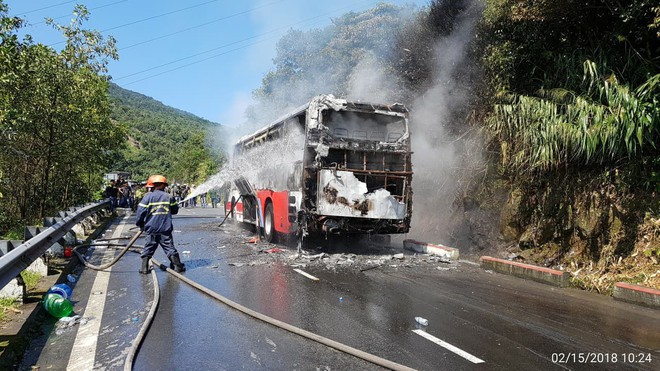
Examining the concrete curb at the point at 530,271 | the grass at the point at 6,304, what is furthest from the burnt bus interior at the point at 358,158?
the grass at the point at 6,304

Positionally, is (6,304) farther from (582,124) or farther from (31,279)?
(582,124)

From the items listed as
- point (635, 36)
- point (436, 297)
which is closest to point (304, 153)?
point (436, 297)

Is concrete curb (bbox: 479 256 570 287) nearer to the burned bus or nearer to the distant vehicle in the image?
the burned bus

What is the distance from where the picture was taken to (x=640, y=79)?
8.54 metres

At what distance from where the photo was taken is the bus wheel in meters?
12.1

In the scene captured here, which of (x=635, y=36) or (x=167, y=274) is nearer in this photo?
(x=167, y=274)

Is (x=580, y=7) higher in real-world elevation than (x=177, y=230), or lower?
higher

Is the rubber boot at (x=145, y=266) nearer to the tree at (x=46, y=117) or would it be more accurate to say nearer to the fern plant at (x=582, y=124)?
the tree at (x=46, y=117)

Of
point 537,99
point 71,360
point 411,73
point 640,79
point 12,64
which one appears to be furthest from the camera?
point 411,73

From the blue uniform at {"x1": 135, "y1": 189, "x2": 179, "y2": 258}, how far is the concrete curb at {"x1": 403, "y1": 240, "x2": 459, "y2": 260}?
5749mm

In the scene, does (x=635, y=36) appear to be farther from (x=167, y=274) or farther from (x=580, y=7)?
(x=167, y=274)

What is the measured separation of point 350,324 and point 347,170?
504 centimetres

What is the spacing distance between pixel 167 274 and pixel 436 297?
4412mm

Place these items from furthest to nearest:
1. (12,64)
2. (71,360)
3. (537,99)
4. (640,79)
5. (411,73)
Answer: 1. (411,73)
2. (537,99)
3. (640,79)
4. (12,64)
5. (71,360)
